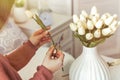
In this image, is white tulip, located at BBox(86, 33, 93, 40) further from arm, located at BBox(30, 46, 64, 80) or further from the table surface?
the table surface

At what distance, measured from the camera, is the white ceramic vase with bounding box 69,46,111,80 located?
4.09 feet

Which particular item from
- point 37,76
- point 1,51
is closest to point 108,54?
point 1,51

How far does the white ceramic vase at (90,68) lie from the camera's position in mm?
1248

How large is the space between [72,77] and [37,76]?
22 cm

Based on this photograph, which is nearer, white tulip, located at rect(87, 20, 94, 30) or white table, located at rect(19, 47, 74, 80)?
white tulip, located at rect(87, 20, 94, 30)

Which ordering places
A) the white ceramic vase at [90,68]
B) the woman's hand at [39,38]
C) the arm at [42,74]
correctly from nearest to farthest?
the arm at [42,74] < the white ceramic vase at [90,68] < the woman's hand at [39,38]

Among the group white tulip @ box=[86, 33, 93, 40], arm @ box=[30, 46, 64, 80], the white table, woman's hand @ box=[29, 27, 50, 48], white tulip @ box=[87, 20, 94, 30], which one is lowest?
the white table

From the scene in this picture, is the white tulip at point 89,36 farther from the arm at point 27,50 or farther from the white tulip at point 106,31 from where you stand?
the arm at point 27,50

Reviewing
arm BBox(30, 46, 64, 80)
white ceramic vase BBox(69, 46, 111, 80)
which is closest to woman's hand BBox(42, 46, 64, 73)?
arm BBox(30, 46, 64, 80)

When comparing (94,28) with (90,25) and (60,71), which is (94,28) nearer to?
(90,25)

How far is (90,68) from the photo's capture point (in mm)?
1255

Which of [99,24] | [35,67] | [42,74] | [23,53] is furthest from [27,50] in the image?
[99,24]

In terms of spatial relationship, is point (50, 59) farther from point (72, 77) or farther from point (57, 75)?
point (57, 75)

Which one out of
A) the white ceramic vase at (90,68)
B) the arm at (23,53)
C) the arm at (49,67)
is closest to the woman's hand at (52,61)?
the arm at (49,67)
